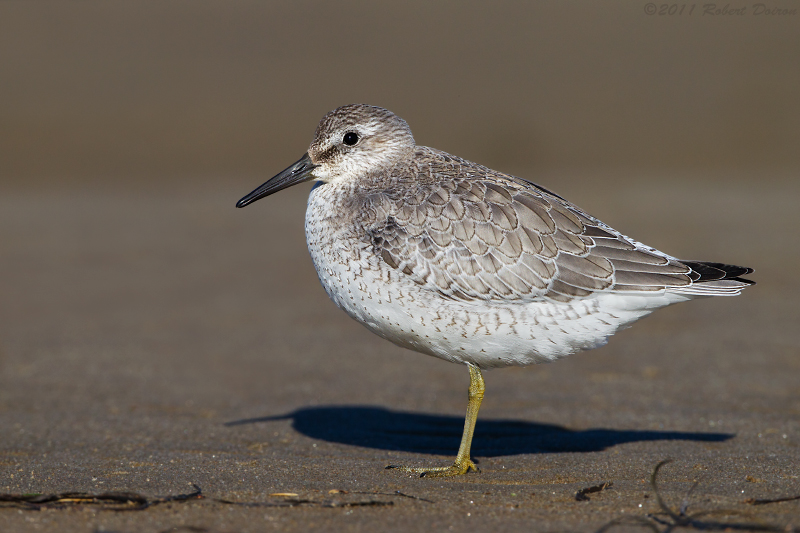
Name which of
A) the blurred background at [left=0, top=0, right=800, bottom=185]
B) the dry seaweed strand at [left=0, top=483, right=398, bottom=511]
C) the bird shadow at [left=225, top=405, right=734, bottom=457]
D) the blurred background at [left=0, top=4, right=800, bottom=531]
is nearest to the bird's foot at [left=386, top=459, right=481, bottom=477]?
the blurred background at [left=0, top=4, right=800, bottom=531]

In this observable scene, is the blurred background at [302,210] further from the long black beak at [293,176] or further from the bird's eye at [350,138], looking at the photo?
the bird's eye at [350,138]

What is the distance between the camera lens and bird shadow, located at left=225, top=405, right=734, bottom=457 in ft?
21.3

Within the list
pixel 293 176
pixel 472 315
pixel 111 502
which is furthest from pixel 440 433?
pixel 111 502

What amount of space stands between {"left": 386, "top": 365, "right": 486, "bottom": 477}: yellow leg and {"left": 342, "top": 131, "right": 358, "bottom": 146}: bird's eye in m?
1.83

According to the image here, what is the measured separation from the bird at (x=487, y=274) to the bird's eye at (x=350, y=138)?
0.54 meters

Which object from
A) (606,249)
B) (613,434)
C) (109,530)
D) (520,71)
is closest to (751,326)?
(613,434)

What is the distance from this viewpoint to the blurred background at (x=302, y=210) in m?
7.02

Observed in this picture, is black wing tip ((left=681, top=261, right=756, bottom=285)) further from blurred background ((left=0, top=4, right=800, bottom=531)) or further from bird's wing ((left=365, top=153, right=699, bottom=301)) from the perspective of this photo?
blurred background ((left=0, top=4, right=800, bottom=531))

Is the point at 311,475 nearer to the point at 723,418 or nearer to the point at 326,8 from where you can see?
the point at 723,418

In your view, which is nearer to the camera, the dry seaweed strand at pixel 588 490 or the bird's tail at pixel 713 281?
the dry seaweed strand at pixel 588 490

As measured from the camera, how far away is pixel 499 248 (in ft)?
18.2

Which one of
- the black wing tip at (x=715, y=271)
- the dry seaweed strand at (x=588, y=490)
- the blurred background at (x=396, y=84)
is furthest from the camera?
the blurred background at (x=396, y=84)

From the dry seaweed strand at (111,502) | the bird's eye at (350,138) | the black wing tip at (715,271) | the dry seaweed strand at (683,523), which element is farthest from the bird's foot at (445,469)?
the bird's eye at (350,138)

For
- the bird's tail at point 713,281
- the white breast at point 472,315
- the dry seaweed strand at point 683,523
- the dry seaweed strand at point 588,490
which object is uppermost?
the bird's tail at point 713,281
